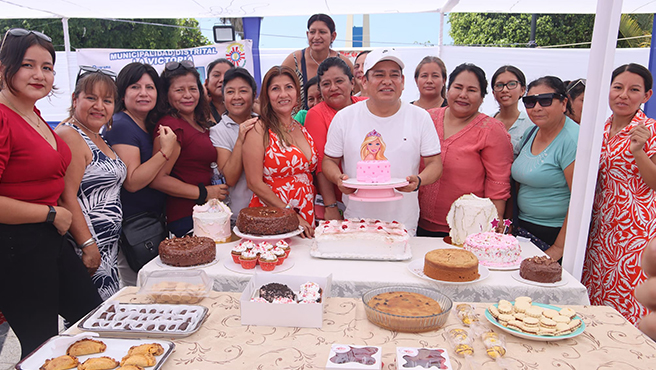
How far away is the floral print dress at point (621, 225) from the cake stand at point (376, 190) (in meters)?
1.59

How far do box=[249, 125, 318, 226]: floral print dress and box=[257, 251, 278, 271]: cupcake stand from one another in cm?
88

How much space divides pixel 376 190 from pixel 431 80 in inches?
77.6

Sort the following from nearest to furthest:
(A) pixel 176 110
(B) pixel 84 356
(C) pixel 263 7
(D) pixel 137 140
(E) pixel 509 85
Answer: (B) pixel 84 356, (D) pixel 137 140, (A) pixel 176 110, (E) pixel 509 85, (C) pixel 263 7

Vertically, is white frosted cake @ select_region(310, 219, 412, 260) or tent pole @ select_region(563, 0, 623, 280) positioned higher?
tent pole @ select_region(563, 0, 623, 280)

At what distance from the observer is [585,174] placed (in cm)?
261

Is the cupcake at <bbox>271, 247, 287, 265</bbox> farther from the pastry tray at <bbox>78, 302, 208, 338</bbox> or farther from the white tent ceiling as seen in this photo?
the white tent ceiling

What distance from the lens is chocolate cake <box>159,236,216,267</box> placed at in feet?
8.52

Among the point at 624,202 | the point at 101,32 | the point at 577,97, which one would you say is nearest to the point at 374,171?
the point at 624,202

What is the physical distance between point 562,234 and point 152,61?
7.72 metres

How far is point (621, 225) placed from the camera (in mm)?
3117

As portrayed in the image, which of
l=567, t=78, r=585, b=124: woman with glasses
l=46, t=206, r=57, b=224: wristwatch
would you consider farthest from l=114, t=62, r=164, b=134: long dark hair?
l=567, t=78, r=585, b=124: woman with glasses

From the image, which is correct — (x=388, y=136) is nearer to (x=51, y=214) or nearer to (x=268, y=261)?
(x=268, y=261)

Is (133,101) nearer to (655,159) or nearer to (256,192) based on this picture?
(256,192)

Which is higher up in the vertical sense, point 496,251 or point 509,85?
Result: point 509,85
